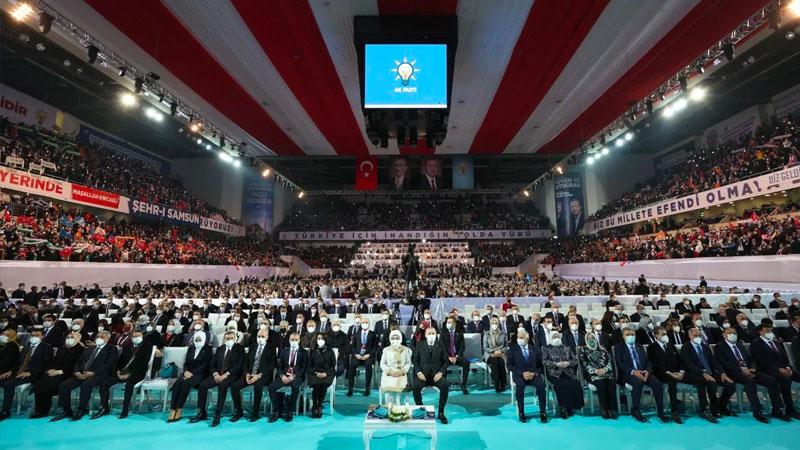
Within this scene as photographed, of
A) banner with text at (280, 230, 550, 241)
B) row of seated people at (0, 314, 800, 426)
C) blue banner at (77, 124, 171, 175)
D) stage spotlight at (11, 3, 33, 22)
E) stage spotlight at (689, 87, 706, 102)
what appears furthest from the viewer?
banner with text at (280, 230, 550, 241)

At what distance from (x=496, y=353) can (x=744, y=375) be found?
10.2 feet

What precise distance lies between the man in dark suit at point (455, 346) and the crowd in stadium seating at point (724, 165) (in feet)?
44.8

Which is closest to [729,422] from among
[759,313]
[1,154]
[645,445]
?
[645,445]

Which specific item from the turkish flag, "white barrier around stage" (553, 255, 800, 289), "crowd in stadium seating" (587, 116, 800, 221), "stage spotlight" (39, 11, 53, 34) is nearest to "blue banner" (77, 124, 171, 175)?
the turkish flag

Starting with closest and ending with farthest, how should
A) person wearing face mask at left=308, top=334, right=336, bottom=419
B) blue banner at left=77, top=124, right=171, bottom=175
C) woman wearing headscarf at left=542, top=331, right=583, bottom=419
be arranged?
woman wearing headscarf at left=542, top=331, right=583, bottom=419 → person wearing face mask at left=308, top=334, right=336, bottom=419 → blue banner at left=77, top=124, right=171, bottom=175

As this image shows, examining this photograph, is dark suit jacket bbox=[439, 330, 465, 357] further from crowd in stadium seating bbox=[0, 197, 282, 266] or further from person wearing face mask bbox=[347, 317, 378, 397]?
crowd in stadium seating bbox=[0, 197, 282, 266]

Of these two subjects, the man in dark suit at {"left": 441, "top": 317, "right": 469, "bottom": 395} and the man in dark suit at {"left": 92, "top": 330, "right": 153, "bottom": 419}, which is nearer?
the man in dark suit at {"left": 92, "top": 330, "right": 153, "bottom": 419}

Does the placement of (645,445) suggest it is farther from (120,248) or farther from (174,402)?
(120,248)

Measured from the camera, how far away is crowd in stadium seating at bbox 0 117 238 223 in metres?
14.4

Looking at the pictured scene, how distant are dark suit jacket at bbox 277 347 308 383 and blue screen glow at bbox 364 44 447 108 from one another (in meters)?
5.11

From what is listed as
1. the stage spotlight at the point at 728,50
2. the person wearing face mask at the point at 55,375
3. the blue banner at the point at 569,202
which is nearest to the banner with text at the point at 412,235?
the blue banner at the point at 569,202

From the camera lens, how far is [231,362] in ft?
17.6

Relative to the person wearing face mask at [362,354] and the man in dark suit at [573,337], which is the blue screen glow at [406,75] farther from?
the man in dark suit at [573,337]

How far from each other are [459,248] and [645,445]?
991 inches
